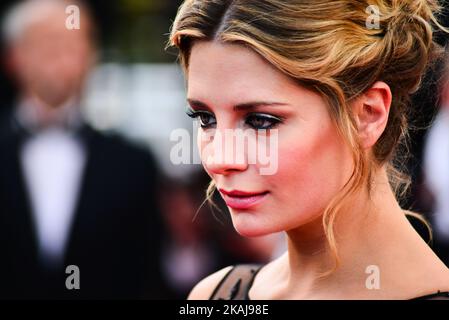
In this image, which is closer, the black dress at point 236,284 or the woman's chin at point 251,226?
the woman's chin at point 251,226

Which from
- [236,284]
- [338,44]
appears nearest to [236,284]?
[236,284]

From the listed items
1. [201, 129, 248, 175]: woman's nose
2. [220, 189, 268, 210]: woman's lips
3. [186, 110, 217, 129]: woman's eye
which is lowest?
[220, 189, 268, 210]: woman's lips

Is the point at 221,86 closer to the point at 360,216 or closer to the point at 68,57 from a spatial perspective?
the point at 360,216

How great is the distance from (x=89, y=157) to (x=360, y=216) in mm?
2176

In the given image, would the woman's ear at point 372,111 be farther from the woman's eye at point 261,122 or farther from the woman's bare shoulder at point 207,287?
the woman's bare shoulder at point 207,287

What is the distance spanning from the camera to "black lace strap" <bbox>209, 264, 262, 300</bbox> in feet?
9.19

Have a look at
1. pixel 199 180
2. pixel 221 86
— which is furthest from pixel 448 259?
pixel 221 86

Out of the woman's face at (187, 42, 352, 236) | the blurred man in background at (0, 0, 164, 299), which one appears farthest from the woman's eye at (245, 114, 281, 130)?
the blurred man in background at (0, 0, 164, 299)

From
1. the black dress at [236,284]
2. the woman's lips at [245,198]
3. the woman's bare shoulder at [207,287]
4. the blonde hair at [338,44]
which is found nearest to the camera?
the blonde hair at [338,44]

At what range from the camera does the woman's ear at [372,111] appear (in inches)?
89.4

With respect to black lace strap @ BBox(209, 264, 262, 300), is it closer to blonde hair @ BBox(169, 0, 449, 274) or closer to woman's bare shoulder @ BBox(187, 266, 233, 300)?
woman's bare shoulder @ BBox(187, 266, 233, 300)

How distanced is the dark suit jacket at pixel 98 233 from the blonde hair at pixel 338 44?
1.82 metres

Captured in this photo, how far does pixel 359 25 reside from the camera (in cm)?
225

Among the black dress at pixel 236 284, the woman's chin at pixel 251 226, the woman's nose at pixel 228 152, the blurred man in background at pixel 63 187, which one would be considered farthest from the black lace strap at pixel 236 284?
the blurred man in background at pixel 63 187
